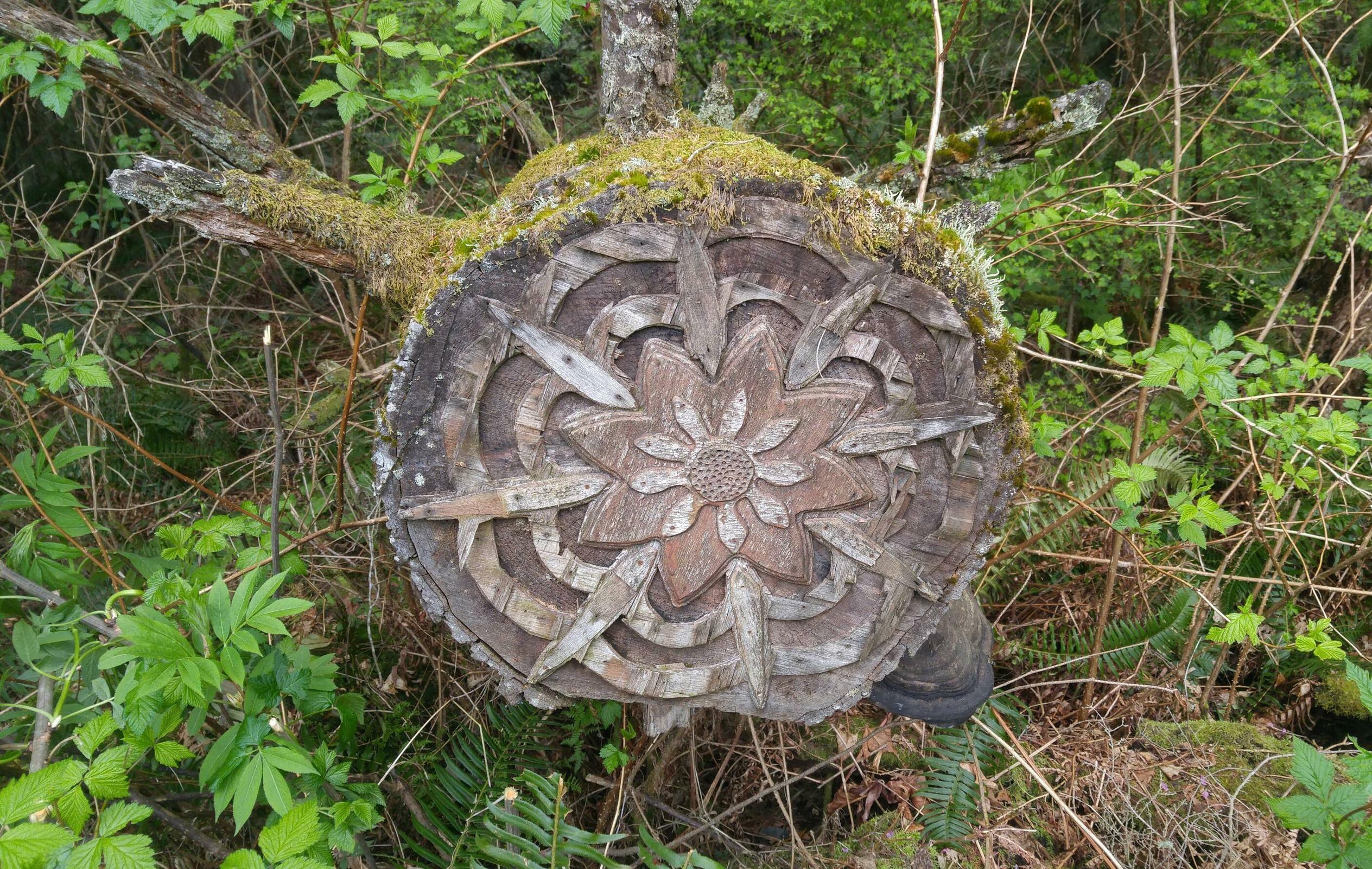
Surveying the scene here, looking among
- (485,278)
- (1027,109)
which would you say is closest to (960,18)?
(1027,109)

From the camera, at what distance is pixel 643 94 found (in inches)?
82.6

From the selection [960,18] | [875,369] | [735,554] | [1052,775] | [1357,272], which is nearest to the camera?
[875,369]

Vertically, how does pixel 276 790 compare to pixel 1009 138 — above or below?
below

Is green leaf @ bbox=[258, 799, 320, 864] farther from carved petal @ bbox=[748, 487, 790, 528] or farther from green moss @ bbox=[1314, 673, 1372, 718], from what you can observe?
green moss @ bbox=[1314, 673, 1372, 718]

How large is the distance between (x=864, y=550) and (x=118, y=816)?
1.65 meters

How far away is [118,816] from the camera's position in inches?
52.8

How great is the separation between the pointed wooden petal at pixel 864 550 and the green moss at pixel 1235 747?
1335mm

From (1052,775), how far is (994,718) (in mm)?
253

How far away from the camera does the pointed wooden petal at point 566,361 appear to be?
172 cm

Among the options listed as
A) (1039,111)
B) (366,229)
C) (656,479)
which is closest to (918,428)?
(656,479)

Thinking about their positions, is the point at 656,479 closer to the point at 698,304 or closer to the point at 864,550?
the point at 698,304

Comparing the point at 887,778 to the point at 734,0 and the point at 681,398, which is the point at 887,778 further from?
the point at 734,0

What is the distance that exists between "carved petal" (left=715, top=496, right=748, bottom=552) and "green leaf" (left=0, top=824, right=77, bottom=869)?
140cm

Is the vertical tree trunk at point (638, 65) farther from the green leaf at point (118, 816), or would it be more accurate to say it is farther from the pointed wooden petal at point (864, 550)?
the green leaf at point (118, 816)
